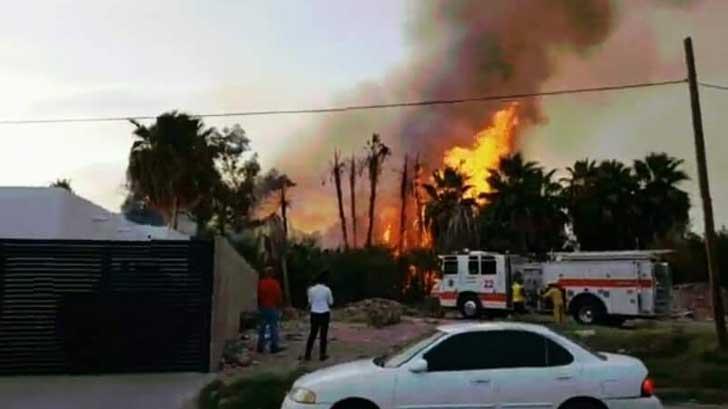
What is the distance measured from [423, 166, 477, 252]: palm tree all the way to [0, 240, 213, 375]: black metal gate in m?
45.7

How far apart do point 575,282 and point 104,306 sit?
2306cm

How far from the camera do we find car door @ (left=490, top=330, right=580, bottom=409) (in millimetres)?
8805

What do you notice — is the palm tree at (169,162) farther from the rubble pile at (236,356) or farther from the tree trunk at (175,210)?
the rubble pile at (236,356)

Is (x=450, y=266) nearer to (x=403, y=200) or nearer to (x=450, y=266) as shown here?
(x=450, y=266)

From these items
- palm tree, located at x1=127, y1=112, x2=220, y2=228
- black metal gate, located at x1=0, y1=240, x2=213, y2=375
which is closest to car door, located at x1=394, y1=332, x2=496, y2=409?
black metal gate, located at x1=0, y1=240, x2=213, y2=375

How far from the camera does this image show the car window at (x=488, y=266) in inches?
1437

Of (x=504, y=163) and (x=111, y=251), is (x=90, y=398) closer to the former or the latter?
(x=111, y=251)

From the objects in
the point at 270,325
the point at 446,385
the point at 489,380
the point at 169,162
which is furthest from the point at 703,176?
the point at 169,162

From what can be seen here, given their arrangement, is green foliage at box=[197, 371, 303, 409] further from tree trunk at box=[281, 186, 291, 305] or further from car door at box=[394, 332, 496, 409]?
tree trunk at box=[281, 186, 291, 305]

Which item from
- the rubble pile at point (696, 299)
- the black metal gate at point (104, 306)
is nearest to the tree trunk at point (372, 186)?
the rubble pile at point (696, 299)

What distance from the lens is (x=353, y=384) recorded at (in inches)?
345

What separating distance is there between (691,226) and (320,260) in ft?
85.8

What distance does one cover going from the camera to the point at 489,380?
29.1 feet

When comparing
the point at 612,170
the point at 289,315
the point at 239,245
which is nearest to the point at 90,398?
the point at 289,315
